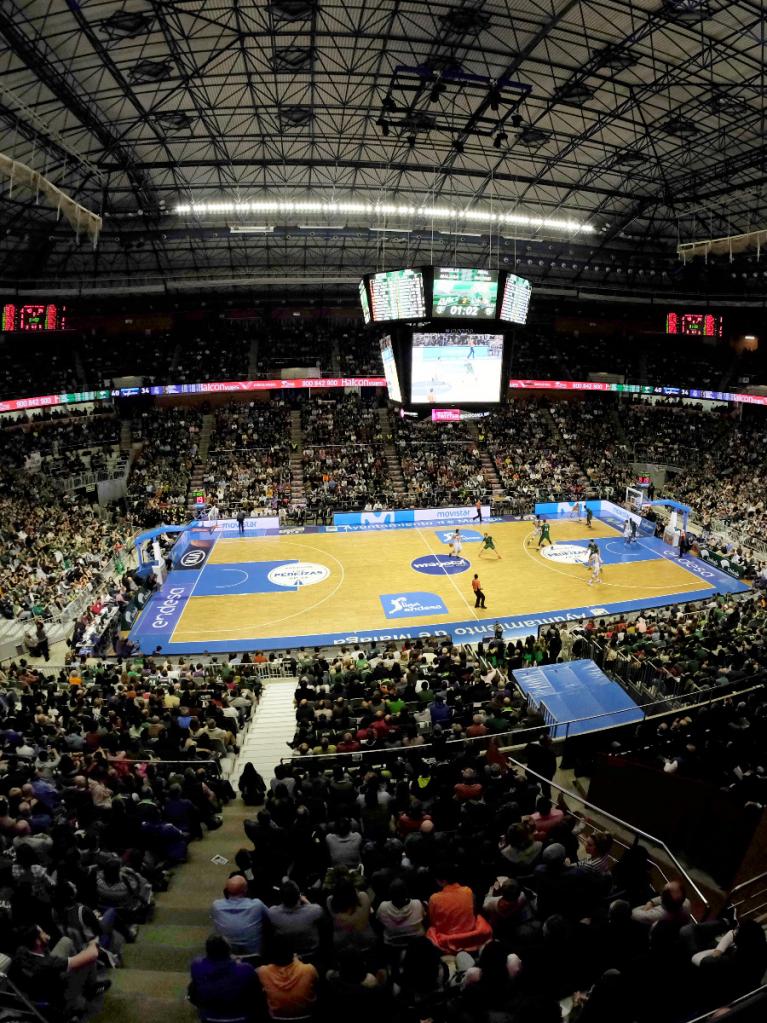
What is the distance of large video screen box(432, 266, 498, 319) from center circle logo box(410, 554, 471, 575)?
11963mm

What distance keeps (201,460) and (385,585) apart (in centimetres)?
2139

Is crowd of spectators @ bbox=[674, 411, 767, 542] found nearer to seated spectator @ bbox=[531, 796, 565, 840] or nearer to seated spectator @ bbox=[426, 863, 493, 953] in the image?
seated spectator @ bbox=[531, 796, 565, 840]

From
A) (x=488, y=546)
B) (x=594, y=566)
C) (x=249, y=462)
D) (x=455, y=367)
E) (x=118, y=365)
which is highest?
(x=118, y=365)

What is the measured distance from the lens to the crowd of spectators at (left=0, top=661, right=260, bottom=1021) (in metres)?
5.36

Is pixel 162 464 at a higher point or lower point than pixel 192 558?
higher

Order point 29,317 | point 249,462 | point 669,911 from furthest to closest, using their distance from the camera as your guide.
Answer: point 249,462 → point 29,317 → point 669,911

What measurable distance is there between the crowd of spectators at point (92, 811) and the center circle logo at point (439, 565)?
1578 centimetres

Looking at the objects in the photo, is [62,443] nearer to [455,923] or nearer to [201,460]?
[201,460]

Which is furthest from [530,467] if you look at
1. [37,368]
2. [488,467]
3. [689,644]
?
[37,368]

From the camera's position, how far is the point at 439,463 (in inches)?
1790

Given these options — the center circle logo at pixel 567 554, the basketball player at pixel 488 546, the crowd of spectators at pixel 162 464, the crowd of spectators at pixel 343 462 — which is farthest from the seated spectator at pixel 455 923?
the crowd of spectators at pixel 162 464

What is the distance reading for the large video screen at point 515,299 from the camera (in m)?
24.1

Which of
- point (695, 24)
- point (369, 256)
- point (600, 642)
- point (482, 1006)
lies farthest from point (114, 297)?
point (482, 1006)

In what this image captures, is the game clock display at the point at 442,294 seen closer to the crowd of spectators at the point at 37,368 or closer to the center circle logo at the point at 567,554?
the center circle logo at the point at 567,554
